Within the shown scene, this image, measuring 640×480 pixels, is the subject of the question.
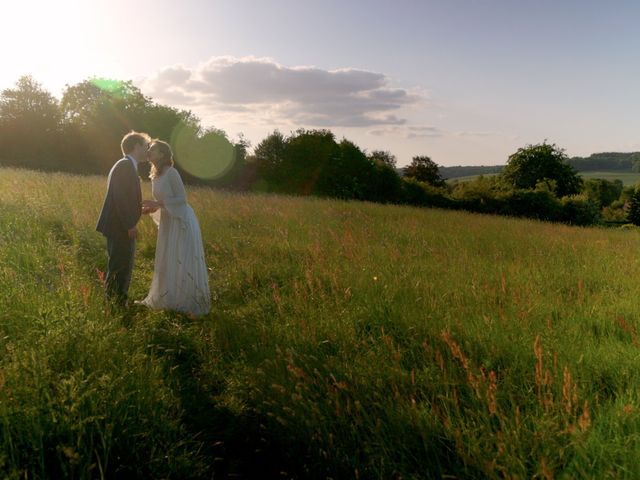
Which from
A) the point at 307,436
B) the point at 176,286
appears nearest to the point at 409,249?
the point at 176,286

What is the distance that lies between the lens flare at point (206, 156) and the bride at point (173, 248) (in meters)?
25.5

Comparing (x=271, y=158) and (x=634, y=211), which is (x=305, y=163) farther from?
(x=634, y=211)

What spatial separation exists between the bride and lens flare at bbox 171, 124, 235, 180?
25.5m

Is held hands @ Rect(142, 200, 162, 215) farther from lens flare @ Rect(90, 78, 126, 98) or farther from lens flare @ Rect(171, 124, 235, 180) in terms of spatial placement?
lens flare @ Rect(90, 78, 126, 98)

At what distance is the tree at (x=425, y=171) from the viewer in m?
61.2

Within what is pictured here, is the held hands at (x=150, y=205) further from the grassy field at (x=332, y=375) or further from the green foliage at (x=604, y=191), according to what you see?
the green foliage at (x=604, y=191)

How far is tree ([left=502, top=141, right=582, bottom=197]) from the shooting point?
2094 inches

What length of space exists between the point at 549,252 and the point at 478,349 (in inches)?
213

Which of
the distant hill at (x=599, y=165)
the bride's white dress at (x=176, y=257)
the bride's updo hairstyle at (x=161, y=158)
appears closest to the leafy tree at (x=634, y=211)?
the bride's white dress at (x=176, y=257)

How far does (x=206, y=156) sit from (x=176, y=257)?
27.2 meters

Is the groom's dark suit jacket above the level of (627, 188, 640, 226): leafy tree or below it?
above

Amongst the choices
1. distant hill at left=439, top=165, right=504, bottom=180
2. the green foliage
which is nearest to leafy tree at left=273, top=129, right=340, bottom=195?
the green foliage

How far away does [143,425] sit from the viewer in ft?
8.36

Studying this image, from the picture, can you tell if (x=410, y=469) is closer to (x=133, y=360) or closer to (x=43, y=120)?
(x=133, y=360)
